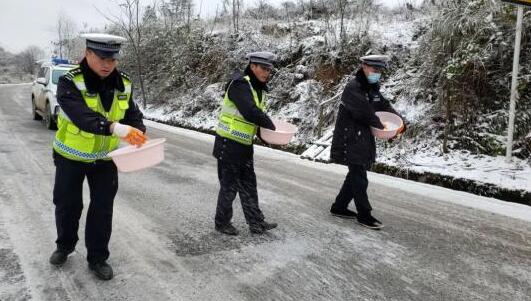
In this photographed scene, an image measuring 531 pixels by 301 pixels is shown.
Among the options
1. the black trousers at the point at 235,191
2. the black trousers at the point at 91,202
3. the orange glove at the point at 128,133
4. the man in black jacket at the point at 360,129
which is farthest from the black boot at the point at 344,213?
the orange glove at the point at 128,133

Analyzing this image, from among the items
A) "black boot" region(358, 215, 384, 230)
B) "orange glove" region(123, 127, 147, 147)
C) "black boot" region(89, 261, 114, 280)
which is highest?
"orange glove" region(123, 127, 147, 147)

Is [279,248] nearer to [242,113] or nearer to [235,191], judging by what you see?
[235,191]

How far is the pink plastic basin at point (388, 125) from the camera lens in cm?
502

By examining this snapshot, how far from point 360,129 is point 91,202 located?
2.94 m

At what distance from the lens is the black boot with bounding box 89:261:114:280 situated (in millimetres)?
3464

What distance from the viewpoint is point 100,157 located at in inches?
135

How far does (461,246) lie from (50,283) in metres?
3.80

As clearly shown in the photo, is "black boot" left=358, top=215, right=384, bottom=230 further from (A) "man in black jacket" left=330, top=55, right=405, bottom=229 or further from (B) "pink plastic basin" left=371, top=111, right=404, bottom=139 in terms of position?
(B) "pink plastic basin" left=371, top=111, right=404, bottom=139

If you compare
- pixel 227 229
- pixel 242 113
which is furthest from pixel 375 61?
pixel 227 229

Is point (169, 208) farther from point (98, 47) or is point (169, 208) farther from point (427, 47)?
point (427, 47)

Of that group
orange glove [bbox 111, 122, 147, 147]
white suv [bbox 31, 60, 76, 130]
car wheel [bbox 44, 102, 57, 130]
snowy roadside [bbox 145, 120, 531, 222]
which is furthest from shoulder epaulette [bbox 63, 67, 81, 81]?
car wheel [bbox 44, 102, 57, 130]

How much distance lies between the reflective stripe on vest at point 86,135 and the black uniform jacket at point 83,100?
3 centimetres

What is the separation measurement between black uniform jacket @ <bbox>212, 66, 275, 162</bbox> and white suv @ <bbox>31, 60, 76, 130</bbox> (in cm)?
834

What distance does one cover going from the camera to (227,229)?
4.68 metres
